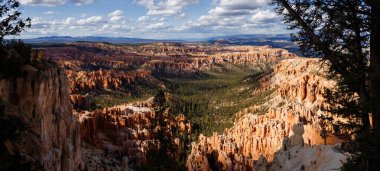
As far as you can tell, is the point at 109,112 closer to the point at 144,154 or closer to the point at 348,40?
the point at 144,154

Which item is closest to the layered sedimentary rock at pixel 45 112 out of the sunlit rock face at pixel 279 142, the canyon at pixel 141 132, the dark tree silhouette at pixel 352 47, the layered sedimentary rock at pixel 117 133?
the canyon at pixel 141 132

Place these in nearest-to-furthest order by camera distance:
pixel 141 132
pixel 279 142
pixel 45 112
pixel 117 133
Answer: pixel 45 112
pixel 279 142
pixel 117 133
pixel 141 132

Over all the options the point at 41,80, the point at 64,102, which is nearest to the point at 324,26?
the point at 41,80

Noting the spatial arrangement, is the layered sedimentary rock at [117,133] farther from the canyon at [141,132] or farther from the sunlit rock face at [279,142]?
the sunlit rock face at [279,142]

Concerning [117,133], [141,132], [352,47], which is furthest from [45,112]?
[141,132]

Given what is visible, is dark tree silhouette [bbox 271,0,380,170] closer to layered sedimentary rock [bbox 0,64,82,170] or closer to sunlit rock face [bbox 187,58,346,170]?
sunlit rock face [bbox 187,58,346,170]

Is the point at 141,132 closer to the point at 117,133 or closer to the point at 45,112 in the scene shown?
the point at 117,133
